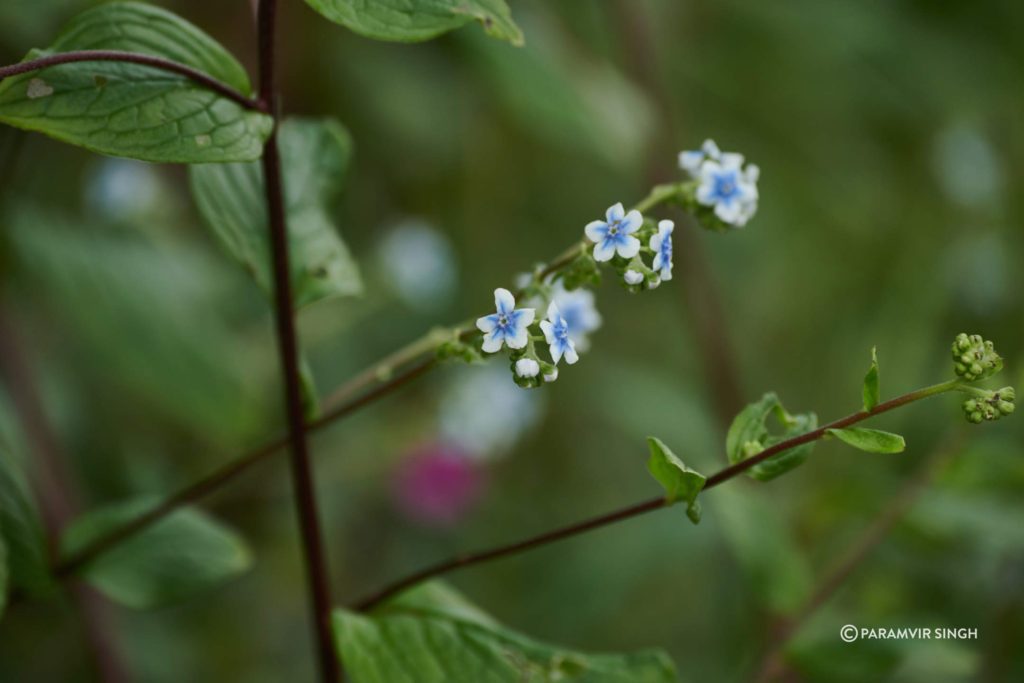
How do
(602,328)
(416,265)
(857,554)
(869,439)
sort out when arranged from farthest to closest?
(602,328)
(416,265)
(857,554)
(869,439)

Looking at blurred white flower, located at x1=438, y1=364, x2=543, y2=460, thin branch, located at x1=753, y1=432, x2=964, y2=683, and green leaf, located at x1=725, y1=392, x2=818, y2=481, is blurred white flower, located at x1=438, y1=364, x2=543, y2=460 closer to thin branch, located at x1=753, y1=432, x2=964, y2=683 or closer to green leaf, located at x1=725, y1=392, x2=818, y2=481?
Result: thin branch, located at x1=753, y1=432, x2=964, y2=683

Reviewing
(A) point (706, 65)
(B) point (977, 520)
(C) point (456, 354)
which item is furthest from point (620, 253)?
(A) point (706, 65)

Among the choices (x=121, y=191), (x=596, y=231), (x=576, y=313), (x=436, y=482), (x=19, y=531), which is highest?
(x=121, y=191)

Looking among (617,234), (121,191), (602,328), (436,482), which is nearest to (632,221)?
(617,234)

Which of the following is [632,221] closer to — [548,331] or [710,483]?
[548,331]

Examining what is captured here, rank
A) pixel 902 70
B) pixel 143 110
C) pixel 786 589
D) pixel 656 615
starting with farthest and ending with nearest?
pixel 902 70 → pixel 656 615 → pixel 786 589 → pixel 143 110

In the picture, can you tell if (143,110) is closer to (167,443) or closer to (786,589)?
(786,589)

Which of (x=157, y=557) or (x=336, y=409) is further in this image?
(x=157, y=557)
